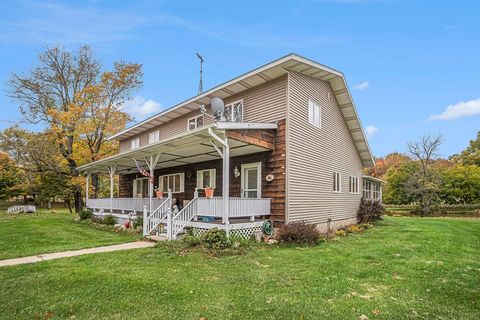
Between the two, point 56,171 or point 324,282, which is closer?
point 324,282

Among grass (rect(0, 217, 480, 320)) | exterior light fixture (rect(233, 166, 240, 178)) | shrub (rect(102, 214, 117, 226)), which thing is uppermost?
exterior light fixture (rect(233, 166, 240, 178))

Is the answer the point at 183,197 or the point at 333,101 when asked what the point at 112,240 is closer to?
the point at 183,197

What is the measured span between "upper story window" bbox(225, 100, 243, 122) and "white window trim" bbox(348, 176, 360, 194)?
319 inches

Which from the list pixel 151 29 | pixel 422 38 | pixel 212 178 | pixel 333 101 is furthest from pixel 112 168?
pixel 422 38

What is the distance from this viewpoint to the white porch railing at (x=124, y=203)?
556 inches

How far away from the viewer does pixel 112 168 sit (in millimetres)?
17188

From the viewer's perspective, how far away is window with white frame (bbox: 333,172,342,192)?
15.8 metres

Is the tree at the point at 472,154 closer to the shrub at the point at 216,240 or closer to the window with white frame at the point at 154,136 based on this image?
the window with white frame at the point at 154,136

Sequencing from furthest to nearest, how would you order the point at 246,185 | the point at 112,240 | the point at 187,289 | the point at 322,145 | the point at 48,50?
1. the point at 48,50
2. the point at 322,145
3. the point at 246,185
4. the point at 112,240
5. the point at 187,289

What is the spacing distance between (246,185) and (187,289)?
25.4 feet

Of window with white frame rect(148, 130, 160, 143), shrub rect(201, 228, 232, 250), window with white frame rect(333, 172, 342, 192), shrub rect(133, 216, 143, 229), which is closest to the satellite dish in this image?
shrub rect(201, 228, 232, 250)

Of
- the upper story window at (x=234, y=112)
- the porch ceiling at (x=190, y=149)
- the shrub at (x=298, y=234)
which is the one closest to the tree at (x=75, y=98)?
the porch ceiling at (x=190, y=149)

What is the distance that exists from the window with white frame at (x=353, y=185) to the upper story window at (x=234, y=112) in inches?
321

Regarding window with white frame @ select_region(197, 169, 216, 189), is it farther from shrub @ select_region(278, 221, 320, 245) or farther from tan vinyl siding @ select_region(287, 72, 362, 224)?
shrub @ select_region(278, 221, 320, 245)
